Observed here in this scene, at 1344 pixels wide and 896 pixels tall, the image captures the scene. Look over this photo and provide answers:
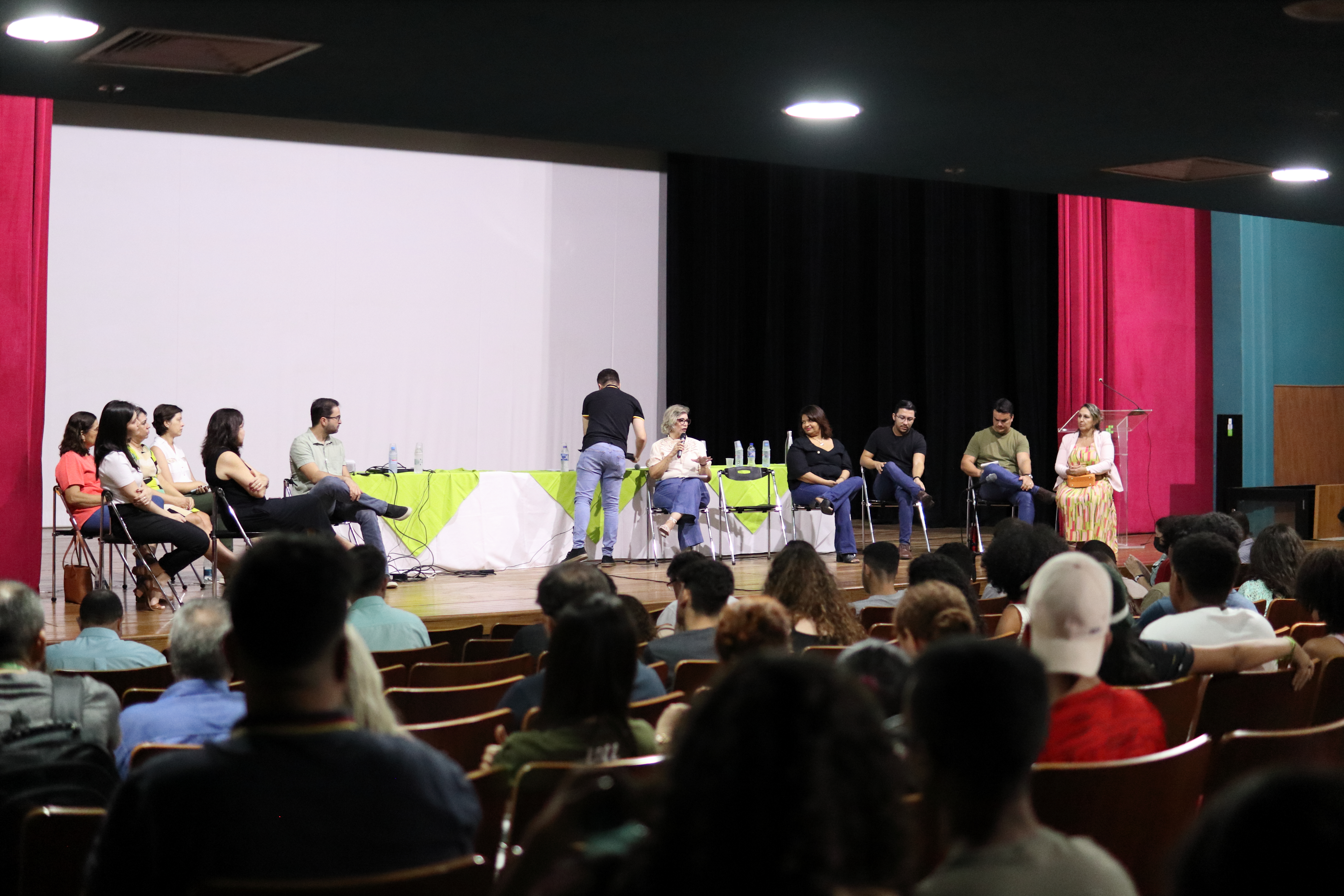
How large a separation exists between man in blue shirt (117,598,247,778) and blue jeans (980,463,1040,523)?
293 inches

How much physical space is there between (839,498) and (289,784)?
781 centimetres

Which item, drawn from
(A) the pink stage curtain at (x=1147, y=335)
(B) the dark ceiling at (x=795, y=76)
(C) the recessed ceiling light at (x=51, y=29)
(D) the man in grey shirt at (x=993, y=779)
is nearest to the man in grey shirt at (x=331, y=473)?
(B) the dark ceiling at (x=795, y=76)

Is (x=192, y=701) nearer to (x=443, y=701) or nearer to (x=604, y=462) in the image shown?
(x=443, y=701)

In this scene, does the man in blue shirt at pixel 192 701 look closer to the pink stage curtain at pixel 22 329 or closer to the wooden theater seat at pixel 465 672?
the wooden theater seat at pixel 465 672

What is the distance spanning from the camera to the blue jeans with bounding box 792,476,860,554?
356 inches

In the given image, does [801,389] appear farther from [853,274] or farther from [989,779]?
[989,779]

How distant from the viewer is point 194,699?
8.29ft

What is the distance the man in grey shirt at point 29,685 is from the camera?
2244mm

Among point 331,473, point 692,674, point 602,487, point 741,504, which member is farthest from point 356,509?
point 692,674

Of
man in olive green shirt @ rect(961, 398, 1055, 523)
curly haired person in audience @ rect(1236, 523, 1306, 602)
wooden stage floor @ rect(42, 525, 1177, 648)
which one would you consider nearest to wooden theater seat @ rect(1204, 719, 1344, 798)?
curly haired person in audience @ rect(1236, 523, 1306, 602)

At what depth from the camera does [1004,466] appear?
9.55m

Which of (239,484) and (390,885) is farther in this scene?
(239,484)

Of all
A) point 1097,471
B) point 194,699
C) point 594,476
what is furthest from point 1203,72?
point 1097,471

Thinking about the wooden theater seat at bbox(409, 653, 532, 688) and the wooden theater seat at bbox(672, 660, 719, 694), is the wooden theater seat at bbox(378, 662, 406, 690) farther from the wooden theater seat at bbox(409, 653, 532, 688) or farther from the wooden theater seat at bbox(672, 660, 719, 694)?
the wooden theater seat at bbox(672, 660, 719, 694)
